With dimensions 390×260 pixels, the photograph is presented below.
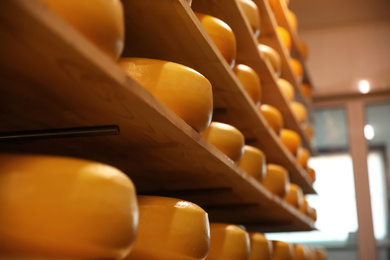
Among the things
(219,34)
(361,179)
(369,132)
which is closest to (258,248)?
(219,34)

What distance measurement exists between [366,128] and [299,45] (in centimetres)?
117

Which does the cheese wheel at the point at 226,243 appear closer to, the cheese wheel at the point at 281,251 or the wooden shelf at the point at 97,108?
the wooden shelf at the point at 97,108

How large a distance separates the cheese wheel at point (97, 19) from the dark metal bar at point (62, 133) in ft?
0.47

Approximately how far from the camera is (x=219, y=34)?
47.1 inches

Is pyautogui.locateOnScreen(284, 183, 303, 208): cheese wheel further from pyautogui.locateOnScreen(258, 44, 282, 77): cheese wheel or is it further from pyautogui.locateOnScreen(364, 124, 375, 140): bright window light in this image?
pyautogui.locateOnScreen(364, 124, 375, 140): bright window light

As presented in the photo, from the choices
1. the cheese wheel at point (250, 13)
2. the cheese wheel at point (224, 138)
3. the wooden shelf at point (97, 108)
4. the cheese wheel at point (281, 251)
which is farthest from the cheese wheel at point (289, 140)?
the cheese wheel at point (224, 138)

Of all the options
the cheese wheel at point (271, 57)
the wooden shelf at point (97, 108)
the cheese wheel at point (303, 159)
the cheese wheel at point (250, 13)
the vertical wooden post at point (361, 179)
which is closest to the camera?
the wooden shelf at point (97, 108)

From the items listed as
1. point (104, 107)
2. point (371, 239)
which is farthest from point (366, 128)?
point (104, 107)

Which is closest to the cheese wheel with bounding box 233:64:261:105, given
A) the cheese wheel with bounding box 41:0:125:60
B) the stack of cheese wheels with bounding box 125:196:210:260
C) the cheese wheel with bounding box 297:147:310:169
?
the stack of cheese wheels with bounding box 125:196:210:260

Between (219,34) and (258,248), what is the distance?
58cm

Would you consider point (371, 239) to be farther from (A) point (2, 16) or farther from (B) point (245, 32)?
(A) point (2, 16)

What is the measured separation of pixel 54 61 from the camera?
0.56m

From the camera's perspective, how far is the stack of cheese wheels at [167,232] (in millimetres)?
807

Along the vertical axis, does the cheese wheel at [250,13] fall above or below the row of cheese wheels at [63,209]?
above
